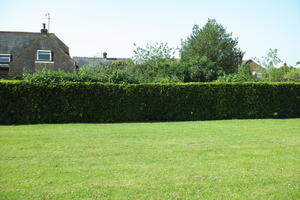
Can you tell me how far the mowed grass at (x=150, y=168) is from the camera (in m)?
5.00

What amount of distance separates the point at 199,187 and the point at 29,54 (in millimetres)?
35453

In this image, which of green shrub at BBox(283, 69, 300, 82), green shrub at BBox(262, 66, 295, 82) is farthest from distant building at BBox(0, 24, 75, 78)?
green shrub at BBox(283, 69, 300, 82)

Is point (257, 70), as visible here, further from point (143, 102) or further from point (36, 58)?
point (36, 58)

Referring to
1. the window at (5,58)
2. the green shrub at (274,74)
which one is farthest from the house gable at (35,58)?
the green shrub at (274,74)

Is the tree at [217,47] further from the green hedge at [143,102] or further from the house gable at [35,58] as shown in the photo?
the green hedge at [143,102]

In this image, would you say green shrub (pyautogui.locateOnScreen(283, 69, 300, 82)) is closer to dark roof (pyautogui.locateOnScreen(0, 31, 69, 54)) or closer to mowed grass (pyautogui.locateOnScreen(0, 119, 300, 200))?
mowed grass (pyautogui.locateOnScreen(0, 119, 300, 200))

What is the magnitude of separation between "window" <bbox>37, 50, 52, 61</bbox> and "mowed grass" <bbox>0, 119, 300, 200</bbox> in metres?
27.8

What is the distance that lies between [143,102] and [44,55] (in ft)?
77.0

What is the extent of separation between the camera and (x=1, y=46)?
127 ft

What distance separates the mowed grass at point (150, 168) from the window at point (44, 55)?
27.8 metres

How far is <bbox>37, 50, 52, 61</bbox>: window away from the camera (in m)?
36.2

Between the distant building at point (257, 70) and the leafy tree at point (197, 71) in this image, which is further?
the distant building at point (257, 70)

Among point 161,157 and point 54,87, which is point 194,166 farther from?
point 54,87

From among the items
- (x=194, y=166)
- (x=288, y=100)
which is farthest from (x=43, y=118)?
(x=288, y=100)
